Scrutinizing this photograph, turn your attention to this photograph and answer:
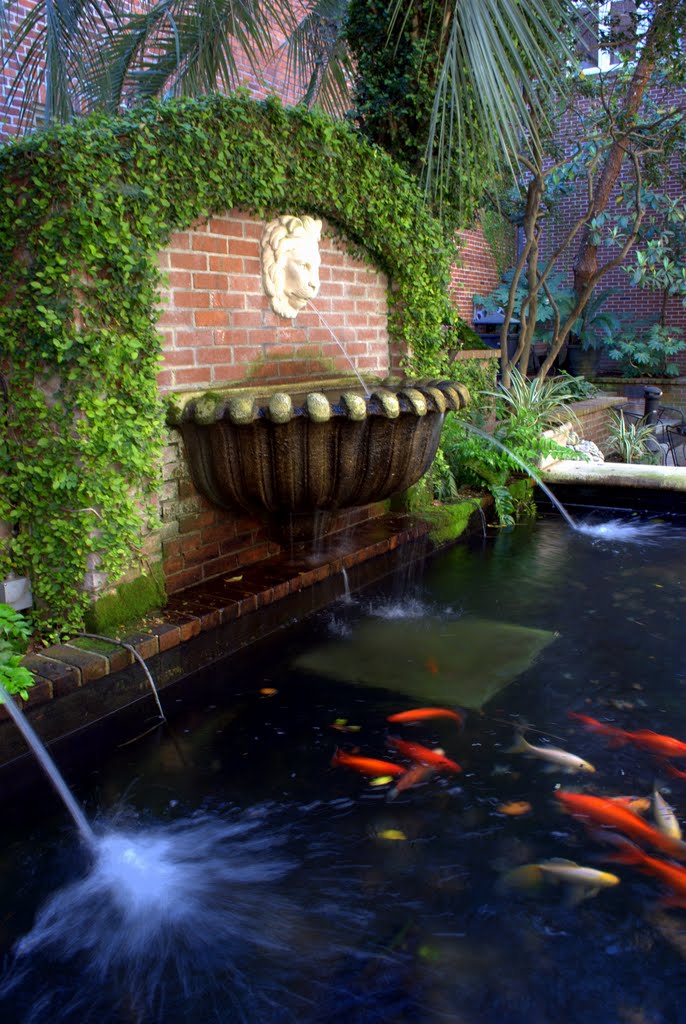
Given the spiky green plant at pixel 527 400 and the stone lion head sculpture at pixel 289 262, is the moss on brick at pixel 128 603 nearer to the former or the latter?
the stone lion head sculpture at pixel 289 262

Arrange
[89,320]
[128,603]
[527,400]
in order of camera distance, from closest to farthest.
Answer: [89,320]
[128,603]
[527,400]

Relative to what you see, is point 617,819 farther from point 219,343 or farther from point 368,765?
point 219,343

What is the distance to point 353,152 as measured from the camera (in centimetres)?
378

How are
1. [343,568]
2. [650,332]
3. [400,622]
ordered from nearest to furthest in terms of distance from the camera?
[400,622], [343,568], [650,332]

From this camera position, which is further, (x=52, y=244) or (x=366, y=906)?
(x=52, y=244)

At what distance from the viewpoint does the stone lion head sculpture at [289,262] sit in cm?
352

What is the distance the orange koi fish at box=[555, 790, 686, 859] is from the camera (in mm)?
1879

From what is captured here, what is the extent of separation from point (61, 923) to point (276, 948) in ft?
1.49

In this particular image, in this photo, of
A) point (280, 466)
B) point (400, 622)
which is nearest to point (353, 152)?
point (280, 466)

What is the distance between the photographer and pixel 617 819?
197cm

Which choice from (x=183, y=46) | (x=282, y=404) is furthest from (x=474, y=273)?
(x=282, y=404)

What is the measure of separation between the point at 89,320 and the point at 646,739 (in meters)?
2.09

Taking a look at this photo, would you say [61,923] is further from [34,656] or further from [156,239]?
[156,239]

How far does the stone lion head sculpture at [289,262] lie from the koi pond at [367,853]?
1.52 meters
